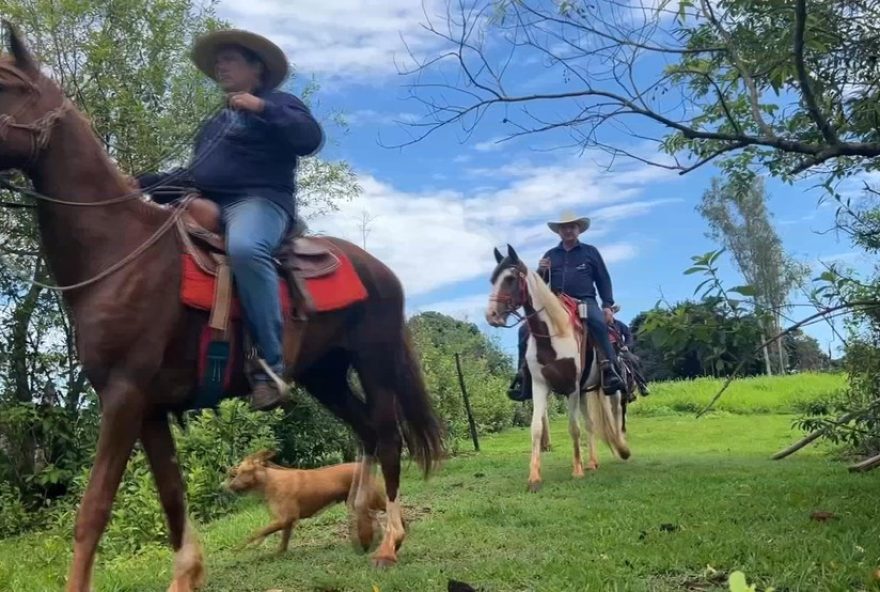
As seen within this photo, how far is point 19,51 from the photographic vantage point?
350cm

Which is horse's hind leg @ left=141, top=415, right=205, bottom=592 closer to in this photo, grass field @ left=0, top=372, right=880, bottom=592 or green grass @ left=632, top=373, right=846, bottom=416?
grass field @ left=0, top=372, right=880, bottom=592

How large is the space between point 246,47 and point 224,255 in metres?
1.21

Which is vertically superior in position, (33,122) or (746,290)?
(33,122)

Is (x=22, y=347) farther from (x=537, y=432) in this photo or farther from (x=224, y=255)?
(x=224, y=255)

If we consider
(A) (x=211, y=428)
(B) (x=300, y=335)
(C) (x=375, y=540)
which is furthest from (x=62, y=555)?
(B) (x=300, y=335)

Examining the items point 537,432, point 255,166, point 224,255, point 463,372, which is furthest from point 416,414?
point 463,372

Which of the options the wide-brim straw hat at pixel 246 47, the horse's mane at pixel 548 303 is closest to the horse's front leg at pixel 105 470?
the wide-brim straw hat at pixel 246 47

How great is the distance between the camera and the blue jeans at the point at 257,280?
387cm

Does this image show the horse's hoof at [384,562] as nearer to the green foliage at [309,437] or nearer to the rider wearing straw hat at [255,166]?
the rider wearing straw hat at [255,166]

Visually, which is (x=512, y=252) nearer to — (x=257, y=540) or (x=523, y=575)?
(x=257, y=540)

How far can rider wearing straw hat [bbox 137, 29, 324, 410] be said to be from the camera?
390 cm

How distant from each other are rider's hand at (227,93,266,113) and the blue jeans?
0.53 metres

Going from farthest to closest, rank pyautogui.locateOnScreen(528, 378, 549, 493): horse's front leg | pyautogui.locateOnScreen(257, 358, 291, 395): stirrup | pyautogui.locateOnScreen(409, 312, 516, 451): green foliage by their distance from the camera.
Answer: pyautogui.locateOnScreen(409, 312, 516, 451): green foliage < pyautogui.locateOnScreen(528, 378, 549, 493): horse's front leg < pyautogui.locateOnScreen(257, 358, 291, 395): stirrup

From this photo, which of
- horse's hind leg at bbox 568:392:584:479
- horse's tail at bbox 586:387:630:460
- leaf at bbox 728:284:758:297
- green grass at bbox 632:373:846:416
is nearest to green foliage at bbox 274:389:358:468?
horse's hind leg at bbox 568:392:584:479
